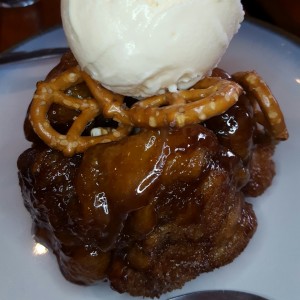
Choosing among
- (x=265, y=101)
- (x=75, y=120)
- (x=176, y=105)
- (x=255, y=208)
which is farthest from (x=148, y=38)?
(x=255, y=208)

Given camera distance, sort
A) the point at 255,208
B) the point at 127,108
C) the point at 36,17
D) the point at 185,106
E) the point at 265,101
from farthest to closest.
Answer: the point at 36,17
the point at 255,208
the point at 265,101
the point at 127,108
the point at 185,106

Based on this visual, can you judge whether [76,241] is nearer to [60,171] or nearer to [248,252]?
[60,171]

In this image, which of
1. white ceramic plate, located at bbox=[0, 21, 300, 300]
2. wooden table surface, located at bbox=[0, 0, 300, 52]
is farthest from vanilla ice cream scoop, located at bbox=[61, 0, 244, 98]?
wooden table surface, located at bbox=[0, 0, 300, 52]

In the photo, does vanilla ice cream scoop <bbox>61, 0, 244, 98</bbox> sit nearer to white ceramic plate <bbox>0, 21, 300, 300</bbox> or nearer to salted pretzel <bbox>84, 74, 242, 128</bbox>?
salted pretzel <bbox>84, 74, 242, 128</bbox>

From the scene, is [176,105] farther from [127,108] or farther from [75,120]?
[75,120]

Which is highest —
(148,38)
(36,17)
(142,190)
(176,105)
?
(148,38)

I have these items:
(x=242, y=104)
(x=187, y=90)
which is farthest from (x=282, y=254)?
(x=187, y=90)
